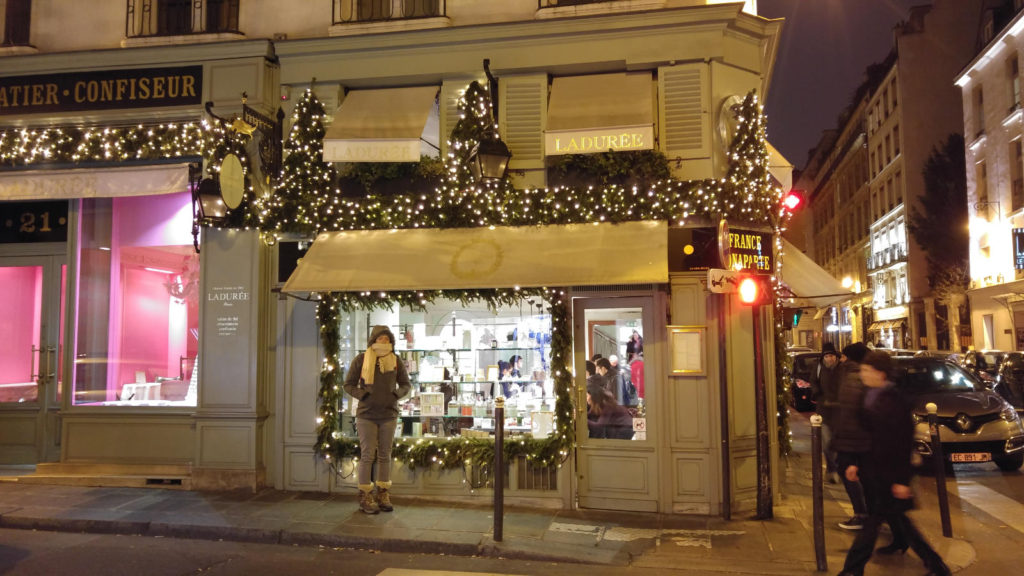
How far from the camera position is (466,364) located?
9352 mm

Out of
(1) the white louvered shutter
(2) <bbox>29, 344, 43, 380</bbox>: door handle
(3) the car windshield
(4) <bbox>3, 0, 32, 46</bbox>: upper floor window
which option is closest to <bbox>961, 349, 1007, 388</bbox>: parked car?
(3) the car windshield

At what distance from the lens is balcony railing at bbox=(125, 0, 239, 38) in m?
9.94

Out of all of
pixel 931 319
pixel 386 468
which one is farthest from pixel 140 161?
pixel 931 319

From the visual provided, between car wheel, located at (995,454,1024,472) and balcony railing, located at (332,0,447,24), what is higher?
balcony railing, located at (332,0,447,24)

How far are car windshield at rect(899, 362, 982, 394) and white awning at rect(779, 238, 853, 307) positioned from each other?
6.98ft

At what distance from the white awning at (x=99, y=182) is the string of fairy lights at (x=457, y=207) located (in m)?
0.28

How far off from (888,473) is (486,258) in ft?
15.5

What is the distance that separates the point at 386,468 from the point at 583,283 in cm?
311

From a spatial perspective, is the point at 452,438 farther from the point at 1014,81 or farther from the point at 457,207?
the point at 1014,81

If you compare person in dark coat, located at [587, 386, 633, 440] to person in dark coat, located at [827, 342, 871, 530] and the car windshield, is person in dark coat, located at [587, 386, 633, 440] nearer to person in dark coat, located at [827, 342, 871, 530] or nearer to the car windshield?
person in dark coat, located at [827, 342, 871, 530]

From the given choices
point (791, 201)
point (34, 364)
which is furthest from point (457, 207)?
point (34, 364)

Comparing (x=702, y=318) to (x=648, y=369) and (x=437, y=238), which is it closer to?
(x=648, y=369)

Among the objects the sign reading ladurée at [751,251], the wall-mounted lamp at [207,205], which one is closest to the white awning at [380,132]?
the wall-mounted lamp at [207,205]

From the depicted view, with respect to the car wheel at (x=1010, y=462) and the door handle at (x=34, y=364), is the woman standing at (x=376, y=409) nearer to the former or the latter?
the door handle at (x=34, y=364)
